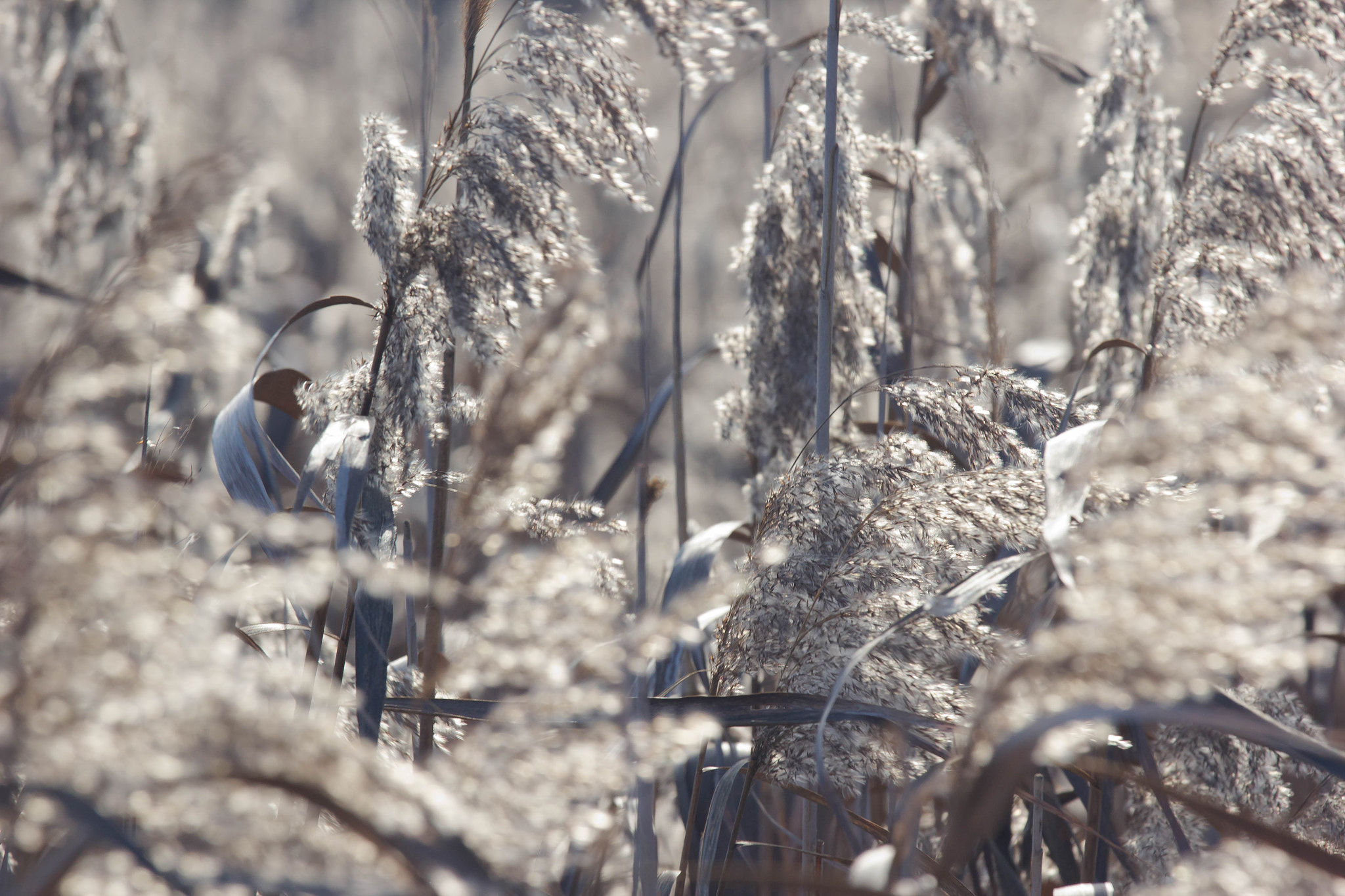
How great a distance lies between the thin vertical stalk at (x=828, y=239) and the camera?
151 cm

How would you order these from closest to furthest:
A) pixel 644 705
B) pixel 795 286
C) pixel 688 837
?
pixel 644 705
pixel 688 837
pixel 795 286

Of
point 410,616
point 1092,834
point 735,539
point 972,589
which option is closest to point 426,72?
point 410,616

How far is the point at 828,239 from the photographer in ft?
4.94

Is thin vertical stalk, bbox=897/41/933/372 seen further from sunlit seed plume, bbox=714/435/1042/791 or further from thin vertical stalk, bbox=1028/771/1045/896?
thin vertical stalk, bbox=1028/771/1045/896

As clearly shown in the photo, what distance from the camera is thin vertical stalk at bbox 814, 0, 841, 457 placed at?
1.51 meters

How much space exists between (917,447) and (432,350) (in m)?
0.75

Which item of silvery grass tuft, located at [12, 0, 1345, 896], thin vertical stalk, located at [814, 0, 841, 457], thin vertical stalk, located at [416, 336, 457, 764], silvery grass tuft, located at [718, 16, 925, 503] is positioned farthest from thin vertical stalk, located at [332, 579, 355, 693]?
silvery grass tuft, located at [718, 16, 925, 503]

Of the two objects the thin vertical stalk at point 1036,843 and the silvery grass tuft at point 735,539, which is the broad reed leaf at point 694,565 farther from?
the thin vertical stalk at point 1036,843

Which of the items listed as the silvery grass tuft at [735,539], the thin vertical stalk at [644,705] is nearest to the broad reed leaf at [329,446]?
the silvery grass tuft at [735,539]

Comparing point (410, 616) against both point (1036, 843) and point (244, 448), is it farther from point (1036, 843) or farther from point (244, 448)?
point (1036, 843)

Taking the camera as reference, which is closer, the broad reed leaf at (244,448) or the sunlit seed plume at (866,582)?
the sunlit seed plume at (866,582)

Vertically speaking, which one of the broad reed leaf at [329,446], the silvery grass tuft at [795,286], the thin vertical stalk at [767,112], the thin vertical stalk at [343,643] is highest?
the thin vertical stalk at [767,112]

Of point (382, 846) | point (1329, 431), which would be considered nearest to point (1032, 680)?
point (1329, 431)

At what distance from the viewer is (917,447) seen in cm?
147
